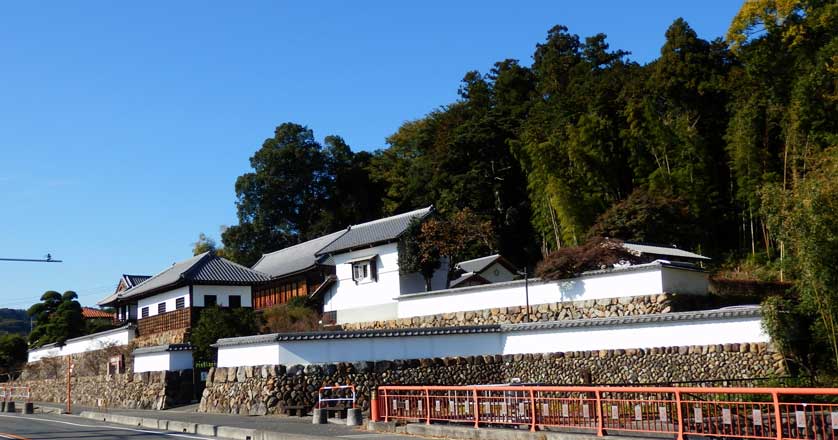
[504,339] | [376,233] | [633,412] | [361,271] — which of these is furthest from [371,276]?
[633,412]

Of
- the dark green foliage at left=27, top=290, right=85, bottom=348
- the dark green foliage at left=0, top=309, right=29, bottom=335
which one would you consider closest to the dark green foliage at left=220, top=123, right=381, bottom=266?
the dark green foliage at left=27, top=290, right=85, bottom=348

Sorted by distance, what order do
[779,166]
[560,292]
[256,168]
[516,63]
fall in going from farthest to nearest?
[256,168]
[516,63]
[779,166]
[560,292]

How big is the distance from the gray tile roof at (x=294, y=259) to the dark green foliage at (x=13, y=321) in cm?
7687

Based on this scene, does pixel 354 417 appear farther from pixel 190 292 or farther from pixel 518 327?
pixel 190 292

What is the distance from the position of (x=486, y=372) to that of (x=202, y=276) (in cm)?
1680

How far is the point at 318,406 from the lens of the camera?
20.8m

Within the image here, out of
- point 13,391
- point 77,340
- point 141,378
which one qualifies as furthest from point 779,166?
point 13,391

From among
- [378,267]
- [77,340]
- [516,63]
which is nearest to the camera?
[378,267]

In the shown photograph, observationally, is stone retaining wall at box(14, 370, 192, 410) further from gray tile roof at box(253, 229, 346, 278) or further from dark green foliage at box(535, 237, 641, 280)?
gray tile roof at box(253, 229, 346, 278)

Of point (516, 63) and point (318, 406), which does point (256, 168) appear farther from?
point (318, 406)

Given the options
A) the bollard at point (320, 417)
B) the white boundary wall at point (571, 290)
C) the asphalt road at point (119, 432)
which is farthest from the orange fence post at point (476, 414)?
the white boundary wall at point (571, 290)

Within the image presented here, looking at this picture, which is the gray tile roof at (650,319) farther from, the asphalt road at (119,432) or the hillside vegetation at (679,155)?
the asphalt road at (119,432)

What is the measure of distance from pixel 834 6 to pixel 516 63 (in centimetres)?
2407

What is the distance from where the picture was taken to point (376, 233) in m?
38.2
